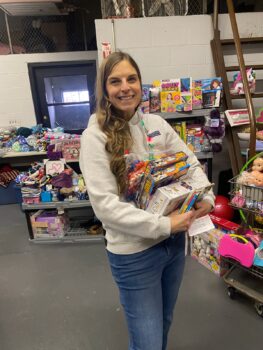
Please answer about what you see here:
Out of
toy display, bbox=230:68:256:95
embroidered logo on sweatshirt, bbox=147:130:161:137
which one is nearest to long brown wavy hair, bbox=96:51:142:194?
embroidered logo on sweatshirt, bbox=147:130:161:137

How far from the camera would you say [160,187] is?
1.00m

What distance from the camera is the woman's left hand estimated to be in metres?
1.07

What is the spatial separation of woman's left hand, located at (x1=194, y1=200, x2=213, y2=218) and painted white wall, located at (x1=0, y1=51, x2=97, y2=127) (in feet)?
11.9

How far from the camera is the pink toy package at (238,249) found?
180cm

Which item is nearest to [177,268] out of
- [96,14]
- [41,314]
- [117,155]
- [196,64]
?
[117,155]

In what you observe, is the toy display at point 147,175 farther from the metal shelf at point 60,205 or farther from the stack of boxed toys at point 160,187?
the metal shelf at point 60,205

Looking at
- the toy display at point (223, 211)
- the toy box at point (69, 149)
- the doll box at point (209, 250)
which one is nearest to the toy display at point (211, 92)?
the toy display at point (223, 211)

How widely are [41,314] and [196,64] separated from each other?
273 centimetres

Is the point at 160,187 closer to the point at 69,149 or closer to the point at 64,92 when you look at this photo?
the point at 69,149

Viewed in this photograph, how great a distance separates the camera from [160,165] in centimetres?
100

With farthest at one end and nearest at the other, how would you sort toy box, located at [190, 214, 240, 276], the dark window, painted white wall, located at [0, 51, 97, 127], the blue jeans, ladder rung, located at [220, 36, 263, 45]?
the dark window < painted white wall, located at [0, 51, 97, 127] < ladder rung, located at [220, 36, 263, 45] < toy box, located at [190, 214, 240, 276] < the blue jeans

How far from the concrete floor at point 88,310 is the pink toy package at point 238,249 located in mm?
→ 346

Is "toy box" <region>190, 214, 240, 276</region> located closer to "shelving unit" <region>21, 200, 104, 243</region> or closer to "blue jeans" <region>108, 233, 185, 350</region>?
"shelving unit" <region>21, 200, 104, 243</region>

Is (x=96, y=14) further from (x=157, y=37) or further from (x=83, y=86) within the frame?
(x=157, y=37)
